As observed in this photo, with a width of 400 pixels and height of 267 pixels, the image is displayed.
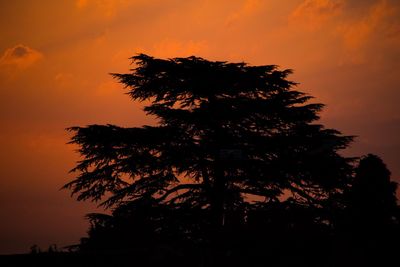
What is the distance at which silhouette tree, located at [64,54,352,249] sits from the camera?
838 inches

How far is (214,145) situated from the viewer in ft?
71.7

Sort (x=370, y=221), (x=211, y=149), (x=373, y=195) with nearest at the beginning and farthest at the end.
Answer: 1. (x=370, y=221)
2. (x=373, y=195)
3. (x=211, y=149)

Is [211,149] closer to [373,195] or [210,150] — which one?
[210,150]

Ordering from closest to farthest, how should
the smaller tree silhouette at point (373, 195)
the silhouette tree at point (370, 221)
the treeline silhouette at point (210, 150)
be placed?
the silhouette tree at point (370, 221) < the smaller tree silhouette at point (373, 195) < the treeline silhouette at point (210, 150)

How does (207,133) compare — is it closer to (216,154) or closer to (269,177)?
(216,154)

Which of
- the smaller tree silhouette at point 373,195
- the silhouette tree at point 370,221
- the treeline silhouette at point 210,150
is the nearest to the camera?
the silhouette tree at point 370,221

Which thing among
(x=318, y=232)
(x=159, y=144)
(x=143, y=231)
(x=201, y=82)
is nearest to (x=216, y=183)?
(x=159, y=144)

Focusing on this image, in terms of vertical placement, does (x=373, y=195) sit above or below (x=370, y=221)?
above

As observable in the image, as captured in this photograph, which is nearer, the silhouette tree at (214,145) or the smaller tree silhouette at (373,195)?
the smaller tree silhouette at (373,195)

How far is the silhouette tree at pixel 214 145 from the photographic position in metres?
21.3

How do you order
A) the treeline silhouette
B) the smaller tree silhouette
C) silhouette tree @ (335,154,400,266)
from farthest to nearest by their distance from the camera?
the treeline silhouette → the smaller tree silhouette → silhouette tree @ (335,154,400,266)

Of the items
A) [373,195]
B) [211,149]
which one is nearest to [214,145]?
[211,149]

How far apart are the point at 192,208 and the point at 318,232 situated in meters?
11.0

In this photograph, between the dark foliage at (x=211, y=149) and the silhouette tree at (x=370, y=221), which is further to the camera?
the dark foliage at (x=211, y=149)
